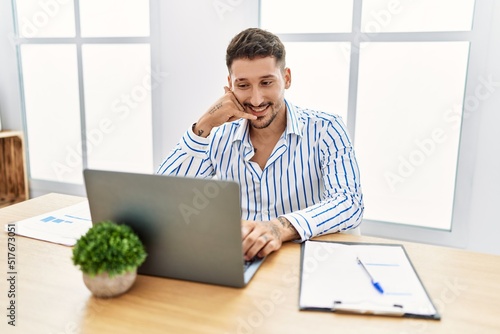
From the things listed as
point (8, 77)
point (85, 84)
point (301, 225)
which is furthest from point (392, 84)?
point (8, 77)

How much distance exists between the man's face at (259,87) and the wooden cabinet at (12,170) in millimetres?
2427

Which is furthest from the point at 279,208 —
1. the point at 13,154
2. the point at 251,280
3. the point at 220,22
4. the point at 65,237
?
the point at 13,154

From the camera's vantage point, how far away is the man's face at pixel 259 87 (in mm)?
1557

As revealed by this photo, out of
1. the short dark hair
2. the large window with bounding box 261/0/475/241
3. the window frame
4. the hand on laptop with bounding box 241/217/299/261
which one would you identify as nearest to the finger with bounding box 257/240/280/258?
the hand on laptop with bounding box 241/217/299/261

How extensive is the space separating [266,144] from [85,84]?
6.58 feet

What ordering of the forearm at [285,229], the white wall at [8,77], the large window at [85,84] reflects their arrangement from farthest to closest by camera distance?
the white wall at [8,77] < the large window at [85,84] < the forearm at [285,229]

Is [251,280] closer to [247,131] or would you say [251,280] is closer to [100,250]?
[100,250]

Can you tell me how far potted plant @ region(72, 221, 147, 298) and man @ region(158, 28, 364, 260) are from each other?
71cm

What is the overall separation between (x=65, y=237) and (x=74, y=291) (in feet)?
1.13

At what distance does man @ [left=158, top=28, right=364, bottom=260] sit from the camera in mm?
1564

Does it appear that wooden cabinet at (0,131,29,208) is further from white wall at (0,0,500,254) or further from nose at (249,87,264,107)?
nose at (249,87,264,107)

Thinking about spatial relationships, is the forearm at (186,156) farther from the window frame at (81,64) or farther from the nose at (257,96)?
the window frame at (81,64)

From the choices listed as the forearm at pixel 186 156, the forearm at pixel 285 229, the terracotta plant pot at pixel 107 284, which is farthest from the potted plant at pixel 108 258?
the forearm at pixel 186 156

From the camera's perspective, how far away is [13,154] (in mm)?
3412
